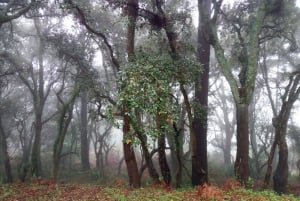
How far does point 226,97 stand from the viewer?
42.6 meters

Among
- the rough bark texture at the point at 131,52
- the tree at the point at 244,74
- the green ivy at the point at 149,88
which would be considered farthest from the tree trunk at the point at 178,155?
the green ivy at the point at 149,88

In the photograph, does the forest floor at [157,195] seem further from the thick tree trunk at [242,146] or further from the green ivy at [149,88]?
the green ivy at [149,88]

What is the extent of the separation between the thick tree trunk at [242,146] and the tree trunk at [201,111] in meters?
1.70

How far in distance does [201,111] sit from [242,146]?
7.70ft

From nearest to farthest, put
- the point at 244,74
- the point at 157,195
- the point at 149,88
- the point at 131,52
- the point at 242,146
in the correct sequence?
the point at 149,88 → the point at 157,195 → the point at 242,146 → the point at 131,52 → the point at 244,74

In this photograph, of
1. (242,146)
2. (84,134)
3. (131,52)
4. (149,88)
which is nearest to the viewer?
(149,88)

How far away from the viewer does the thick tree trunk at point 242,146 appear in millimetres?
14648

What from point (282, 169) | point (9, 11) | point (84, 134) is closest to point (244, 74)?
point (282, 169)

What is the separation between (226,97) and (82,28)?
74.3ft

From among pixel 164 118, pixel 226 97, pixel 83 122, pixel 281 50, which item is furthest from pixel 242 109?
pixel 226 97

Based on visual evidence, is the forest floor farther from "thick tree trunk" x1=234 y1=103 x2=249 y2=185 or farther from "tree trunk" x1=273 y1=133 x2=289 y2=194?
"tree trunk" x1=273 y1=133 x2=289 y2=194

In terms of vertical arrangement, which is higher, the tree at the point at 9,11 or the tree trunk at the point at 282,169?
the tree at the point at 9,11

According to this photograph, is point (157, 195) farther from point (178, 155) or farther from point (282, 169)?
point (282, 169)

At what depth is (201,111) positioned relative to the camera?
52.3 feet
